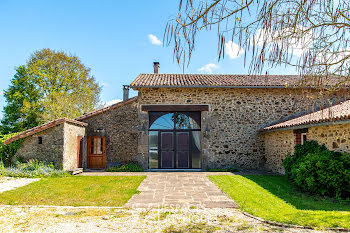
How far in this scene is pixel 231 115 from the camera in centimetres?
1158

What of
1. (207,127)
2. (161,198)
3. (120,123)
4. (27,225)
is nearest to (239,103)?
(207,127)

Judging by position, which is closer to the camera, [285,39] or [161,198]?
[285,39]

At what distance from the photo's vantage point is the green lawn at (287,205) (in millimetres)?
4207

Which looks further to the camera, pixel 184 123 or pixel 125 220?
pixel 184 123

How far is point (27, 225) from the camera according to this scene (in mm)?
3971

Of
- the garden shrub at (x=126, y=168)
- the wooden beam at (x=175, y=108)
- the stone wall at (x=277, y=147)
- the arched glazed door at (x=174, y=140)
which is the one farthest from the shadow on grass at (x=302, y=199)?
the garden shrub at (x=126, y=168)

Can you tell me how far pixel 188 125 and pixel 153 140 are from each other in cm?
177

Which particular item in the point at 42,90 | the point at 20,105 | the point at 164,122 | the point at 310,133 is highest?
the point at 42,90

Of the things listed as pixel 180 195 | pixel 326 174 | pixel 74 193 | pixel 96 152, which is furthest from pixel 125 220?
pixel 96 152

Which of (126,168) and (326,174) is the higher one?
(326,174)

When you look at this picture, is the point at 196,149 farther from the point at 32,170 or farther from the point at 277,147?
the point at 32,170

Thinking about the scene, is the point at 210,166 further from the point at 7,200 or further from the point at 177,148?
the point at 7,200

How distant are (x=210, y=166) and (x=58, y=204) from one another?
730cm

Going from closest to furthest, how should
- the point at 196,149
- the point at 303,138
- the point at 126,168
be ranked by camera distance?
A: the point at 303,138 < the point at 126,168 < the point at 196,149
